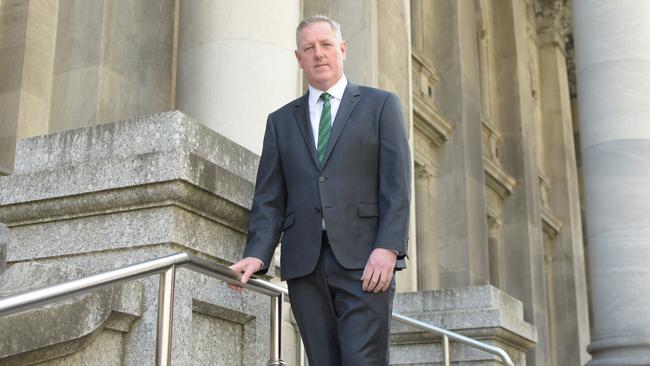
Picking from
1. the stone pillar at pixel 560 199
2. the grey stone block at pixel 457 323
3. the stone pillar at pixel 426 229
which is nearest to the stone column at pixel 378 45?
the grey stone block at pixel 457 323

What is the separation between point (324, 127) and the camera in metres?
3.58

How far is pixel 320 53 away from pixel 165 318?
115 centimetres

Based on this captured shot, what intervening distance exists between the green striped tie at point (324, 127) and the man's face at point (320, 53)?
6 centimetres

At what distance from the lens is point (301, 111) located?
145 inches

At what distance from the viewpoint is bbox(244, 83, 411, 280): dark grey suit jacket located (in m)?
3.34

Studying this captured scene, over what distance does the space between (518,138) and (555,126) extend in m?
4.42

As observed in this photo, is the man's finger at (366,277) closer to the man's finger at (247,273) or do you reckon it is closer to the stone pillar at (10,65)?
the man's finger at (247,273)

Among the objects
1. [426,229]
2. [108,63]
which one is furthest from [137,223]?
[426,229]

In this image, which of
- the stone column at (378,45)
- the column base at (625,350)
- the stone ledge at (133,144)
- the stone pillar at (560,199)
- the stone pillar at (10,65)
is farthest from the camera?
the stone pillar at (560,199)

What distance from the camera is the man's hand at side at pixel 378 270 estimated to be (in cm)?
322

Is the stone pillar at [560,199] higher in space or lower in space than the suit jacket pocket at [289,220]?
higher

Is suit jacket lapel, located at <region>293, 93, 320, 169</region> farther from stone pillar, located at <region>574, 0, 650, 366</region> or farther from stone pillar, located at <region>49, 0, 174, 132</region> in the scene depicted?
stone pillar, located at <region>574, 0, 650, 366</region>

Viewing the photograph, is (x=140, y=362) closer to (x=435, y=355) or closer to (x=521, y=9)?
(x=435, y=355)

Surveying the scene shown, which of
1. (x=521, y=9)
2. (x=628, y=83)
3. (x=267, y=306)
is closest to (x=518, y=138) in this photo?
(x=521, y=9)
